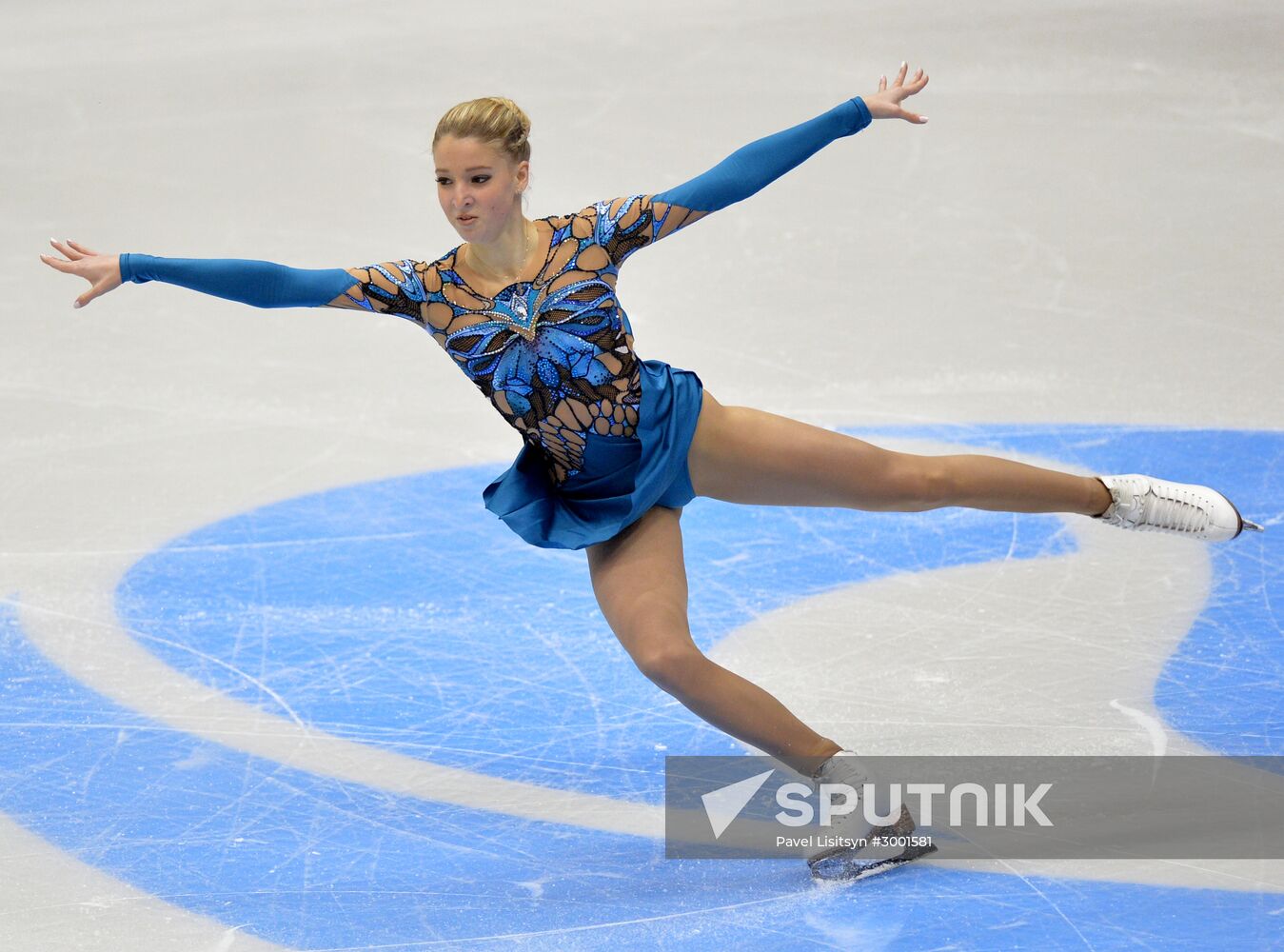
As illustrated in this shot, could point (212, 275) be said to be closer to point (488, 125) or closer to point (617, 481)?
point (488, 125)

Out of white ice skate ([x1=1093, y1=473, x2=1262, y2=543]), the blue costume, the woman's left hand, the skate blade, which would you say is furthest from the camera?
white ice skate ([x1=1093, y1=473, x2=1262, y2=543])

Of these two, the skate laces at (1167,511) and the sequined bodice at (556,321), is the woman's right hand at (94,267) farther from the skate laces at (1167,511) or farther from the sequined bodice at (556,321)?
the skate laces at (1167,511)

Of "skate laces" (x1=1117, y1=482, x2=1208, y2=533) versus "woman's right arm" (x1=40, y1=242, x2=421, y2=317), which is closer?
"woman's right arm" (x1=40, y1=242, x2=421, y2=317)

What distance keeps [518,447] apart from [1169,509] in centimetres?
250

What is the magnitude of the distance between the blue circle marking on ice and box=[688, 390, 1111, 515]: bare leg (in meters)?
0.72

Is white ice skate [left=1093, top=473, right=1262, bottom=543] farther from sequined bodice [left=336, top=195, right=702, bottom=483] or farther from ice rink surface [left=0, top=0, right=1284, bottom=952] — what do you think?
sequined bodice [left=336, top=195, right=702, bottom=483]

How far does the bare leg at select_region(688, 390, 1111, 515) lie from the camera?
3320 mm

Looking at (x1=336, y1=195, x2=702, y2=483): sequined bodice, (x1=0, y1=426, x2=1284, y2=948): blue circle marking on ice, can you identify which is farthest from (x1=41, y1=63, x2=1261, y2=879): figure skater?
(x1=0, y1=426, x2=1284, y2=948): blue circle marking on ice

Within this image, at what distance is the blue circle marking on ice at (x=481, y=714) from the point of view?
9.55 ft

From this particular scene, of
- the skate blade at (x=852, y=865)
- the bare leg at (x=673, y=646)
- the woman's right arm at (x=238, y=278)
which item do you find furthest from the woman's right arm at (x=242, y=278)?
the skate blade at (x=852, y=865)

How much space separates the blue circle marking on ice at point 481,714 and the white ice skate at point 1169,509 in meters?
0.34

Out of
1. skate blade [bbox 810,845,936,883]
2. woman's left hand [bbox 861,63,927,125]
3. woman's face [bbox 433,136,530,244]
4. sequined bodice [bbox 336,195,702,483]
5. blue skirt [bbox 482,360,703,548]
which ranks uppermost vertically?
woman's left hand [bbox 861,63,927,125]

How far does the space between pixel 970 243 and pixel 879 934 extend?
14.0 feet

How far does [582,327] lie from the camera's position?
321 centimetres
